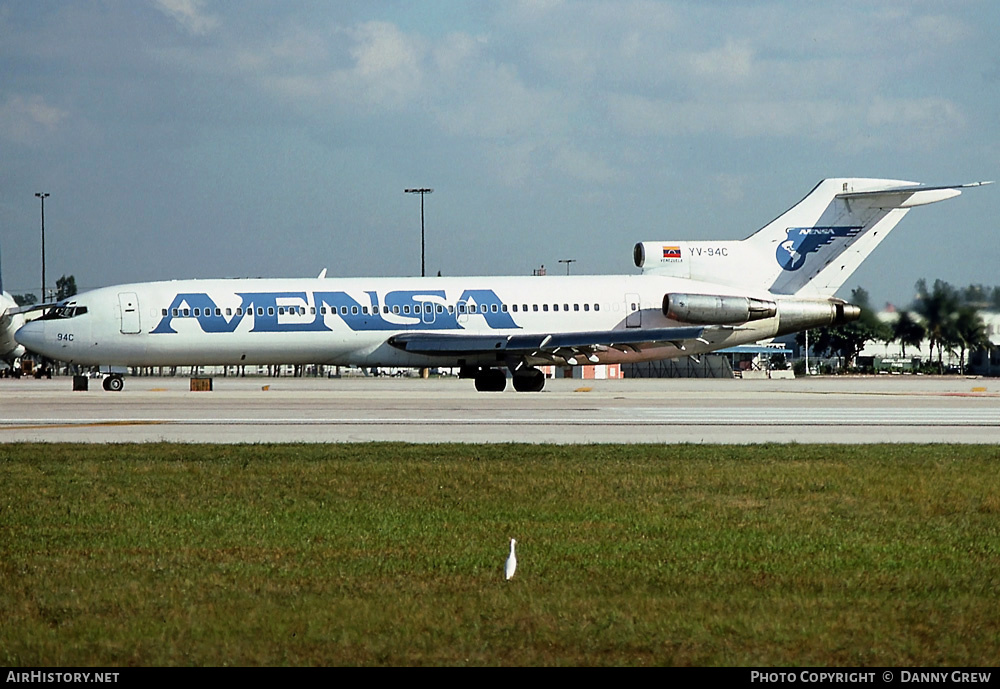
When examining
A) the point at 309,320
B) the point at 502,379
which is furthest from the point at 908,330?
the point at 309,320

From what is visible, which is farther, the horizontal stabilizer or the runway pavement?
the horizontal stabilizer

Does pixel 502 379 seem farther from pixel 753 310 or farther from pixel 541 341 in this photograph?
pixel 753 310

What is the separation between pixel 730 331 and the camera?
39094 mm

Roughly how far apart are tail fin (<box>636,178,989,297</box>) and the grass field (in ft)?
82.6

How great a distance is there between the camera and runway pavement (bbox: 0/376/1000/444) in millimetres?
19953

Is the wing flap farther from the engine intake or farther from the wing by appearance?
the engine intake

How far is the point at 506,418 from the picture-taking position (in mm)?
24297

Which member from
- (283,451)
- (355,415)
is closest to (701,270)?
(355,415)

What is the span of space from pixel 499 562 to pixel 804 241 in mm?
32957

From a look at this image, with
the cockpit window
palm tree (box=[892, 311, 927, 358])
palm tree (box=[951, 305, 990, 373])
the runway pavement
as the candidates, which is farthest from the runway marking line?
palm tree (box=[951, 305, 990, 373])

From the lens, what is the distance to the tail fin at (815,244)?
39.7m

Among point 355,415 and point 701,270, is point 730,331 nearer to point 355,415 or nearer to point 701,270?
point 701,270

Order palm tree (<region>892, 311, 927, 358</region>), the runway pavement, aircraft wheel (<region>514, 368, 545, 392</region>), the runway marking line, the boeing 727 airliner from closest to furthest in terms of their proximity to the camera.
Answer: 1. the runway pavement
2. the runway marking line
3. the boeing 727 airliner
4. aircraft wheel (<region>514, 368, 545, 392</region>)
5. palm tree (<region>892, 311, 927, 358</region>)
